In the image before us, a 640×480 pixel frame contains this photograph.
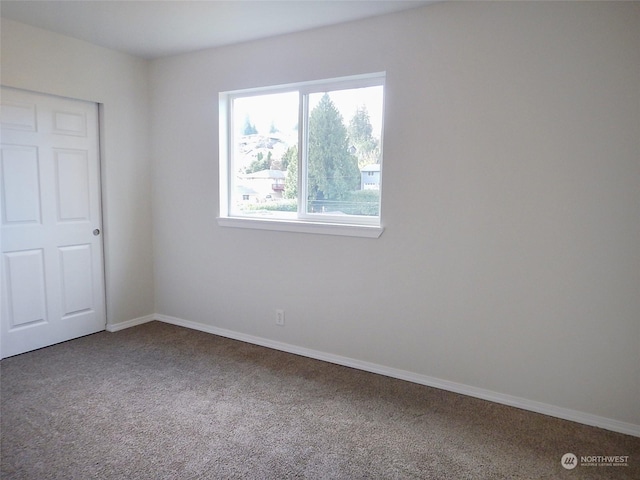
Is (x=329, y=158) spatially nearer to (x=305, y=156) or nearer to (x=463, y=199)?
(x=305, y=156)

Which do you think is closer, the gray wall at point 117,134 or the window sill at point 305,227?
the window sill at point 305,227

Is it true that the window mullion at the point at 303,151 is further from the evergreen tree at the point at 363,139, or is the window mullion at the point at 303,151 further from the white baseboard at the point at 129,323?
the white baseboard at the point at 129,323

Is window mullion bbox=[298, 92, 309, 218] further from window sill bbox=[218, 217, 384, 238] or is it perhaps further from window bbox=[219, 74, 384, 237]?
window sill bbox=[218, 217, 384, 238]

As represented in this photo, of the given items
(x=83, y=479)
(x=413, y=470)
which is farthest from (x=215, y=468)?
(x=413, y=470)

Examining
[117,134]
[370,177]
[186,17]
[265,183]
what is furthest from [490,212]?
[117,134]

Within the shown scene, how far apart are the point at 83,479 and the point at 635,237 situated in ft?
9.63

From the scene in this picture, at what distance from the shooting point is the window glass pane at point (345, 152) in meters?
2.87

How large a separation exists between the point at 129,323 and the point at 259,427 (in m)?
2.17

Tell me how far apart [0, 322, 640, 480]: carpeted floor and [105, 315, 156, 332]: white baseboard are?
0.61 m

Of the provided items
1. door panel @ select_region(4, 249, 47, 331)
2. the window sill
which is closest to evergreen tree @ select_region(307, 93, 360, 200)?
the window sill

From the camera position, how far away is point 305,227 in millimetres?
3051

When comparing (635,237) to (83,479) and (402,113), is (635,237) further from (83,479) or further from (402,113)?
(83,479)

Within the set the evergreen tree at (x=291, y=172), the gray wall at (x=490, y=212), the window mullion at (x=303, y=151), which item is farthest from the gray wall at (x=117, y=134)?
the window mullion at (x=303, y=151)

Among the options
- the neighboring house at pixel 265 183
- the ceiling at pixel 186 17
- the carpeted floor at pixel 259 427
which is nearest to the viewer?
the carpeted floor at pixel 259 427
